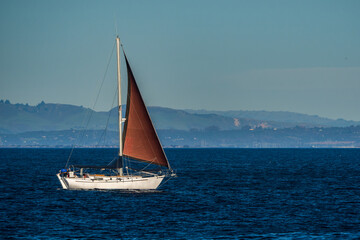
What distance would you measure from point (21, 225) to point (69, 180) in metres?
20.9

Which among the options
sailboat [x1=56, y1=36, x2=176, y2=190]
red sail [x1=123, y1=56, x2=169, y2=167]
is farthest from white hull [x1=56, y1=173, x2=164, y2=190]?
red sail [x1=123, y1=56, x2=169, y2=167]

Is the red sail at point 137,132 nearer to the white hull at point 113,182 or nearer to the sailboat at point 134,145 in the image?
the sailboat at point 134,145

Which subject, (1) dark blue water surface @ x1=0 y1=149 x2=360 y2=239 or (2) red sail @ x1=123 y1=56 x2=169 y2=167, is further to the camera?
(2) red sail @ x1=123 y1=56 x2=169 y2=167

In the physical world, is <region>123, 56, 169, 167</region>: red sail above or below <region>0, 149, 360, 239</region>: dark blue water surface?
above

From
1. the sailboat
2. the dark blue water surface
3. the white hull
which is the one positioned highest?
the sailboat

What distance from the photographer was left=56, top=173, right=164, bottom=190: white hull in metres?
65.1

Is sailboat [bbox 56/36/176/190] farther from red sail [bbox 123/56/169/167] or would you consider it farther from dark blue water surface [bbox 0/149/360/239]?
dark blue water surface [bbox 0/149/360/239]

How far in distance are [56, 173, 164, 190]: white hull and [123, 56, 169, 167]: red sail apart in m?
2.27

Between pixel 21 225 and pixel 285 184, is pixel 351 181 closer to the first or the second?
pixel 285 184

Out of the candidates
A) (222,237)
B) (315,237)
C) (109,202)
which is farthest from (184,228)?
(109,202)

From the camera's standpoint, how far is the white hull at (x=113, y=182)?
6512 centimetres

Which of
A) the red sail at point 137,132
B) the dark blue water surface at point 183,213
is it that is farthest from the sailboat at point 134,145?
the dark blue water surface at point 183,213

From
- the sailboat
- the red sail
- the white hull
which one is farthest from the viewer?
the red sail

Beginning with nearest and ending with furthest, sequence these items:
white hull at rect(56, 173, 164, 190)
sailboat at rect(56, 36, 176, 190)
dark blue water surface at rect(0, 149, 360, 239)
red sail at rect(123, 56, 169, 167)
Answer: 1. dark blue water surface at rect(0, 149, 360, 239)
2. white hull at rect(56, 173, 164, 190)
3. sailboat at rect(56, 36, 176, 190)
4. red sail at rect(123, 56, 169, 167)
